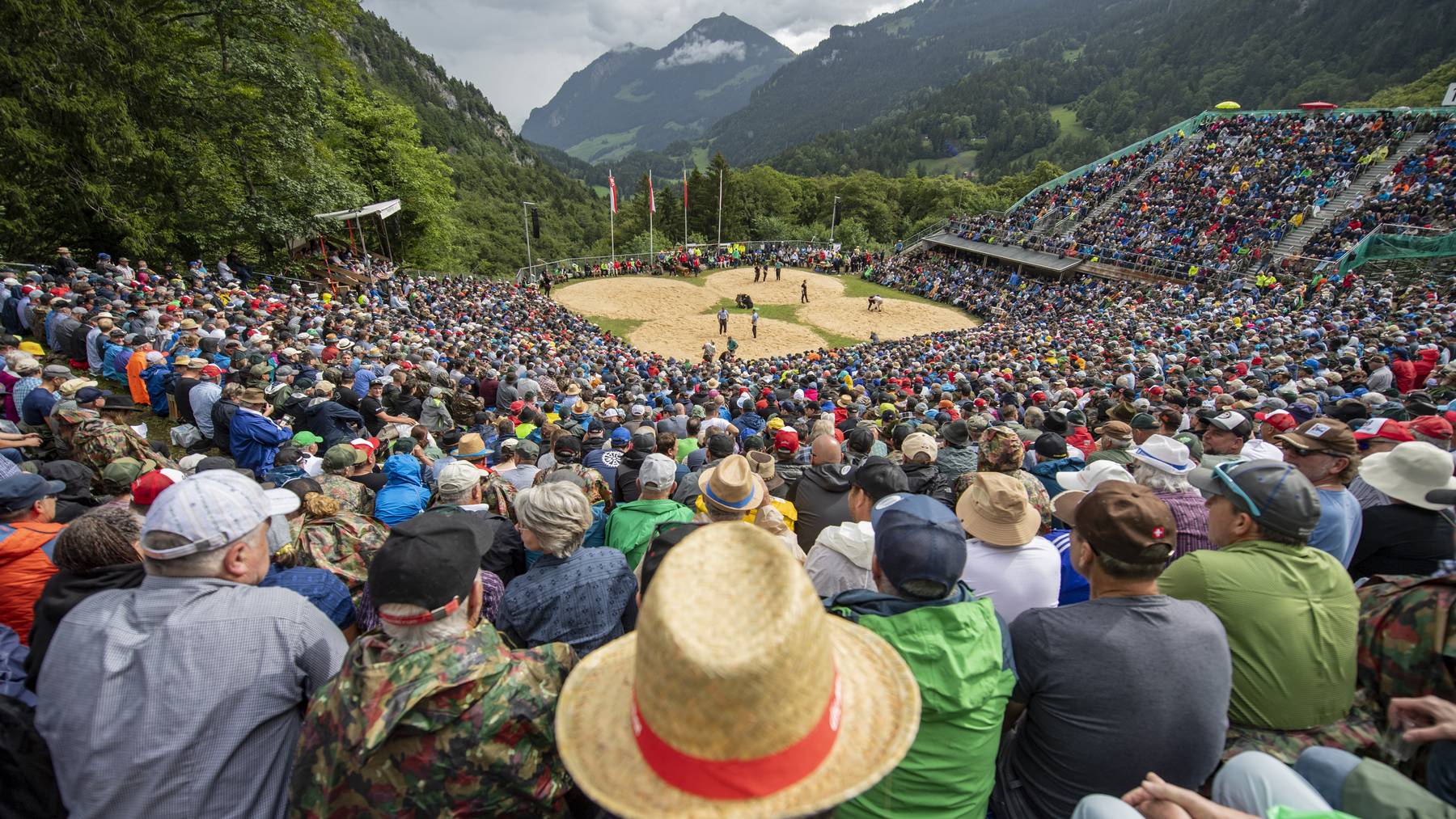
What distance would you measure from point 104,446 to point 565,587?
17.6 ft

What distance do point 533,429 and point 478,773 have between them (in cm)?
722

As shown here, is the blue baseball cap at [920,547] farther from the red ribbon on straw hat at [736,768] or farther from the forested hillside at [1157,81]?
the forested hillside at [1157,81]

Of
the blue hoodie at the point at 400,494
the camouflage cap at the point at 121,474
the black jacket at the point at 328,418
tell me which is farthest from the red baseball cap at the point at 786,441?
the black jacket at the point at 328,418

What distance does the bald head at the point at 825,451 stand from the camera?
6.05 m

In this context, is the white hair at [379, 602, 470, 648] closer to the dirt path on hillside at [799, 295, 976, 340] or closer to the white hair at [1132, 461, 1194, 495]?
the white hair at [1132, 461, 1194, 495]

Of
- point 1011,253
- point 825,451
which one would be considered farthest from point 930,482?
point 1011,253

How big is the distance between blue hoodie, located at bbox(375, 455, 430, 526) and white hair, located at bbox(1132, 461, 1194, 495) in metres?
5.62

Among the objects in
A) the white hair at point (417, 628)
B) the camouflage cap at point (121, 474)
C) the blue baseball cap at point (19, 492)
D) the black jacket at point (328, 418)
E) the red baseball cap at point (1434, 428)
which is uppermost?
the white hair at point (417, 628)

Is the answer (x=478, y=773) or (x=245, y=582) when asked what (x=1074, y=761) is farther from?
(x=245, y=582)

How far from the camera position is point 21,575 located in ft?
10.7

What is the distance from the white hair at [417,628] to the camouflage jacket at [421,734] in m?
0.05

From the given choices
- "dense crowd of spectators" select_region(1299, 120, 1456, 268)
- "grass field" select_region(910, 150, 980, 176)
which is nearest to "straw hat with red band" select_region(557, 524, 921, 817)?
"dense crowd of spectators" select_region(1299, 120, 1456, 268)

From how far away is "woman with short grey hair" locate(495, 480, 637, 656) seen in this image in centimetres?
292

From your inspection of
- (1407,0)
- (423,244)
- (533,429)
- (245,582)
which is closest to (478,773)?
(245,582)
